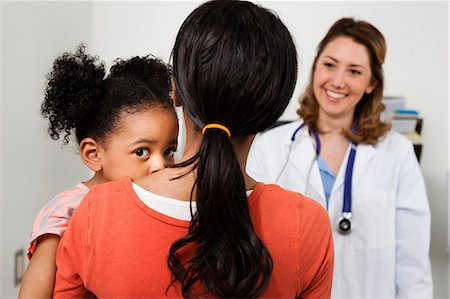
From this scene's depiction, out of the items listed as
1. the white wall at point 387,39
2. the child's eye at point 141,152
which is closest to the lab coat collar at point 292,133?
the white wall at point 387,39

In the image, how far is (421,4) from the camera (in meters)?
2.62

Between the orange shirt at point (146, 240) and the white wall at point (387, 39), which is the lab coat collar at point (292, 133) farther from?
the orange shirt at point (146, 240)

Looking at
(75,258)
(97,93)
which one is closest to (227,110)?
(75,258)

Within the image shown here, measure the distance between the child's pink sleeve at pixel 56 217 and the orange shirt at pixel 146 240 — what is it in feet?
0.52

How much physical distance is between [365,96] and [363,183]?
354mm

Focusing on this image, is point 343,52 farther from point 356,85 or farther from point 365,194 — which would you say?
point 365,194

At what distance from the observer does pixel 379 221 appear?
6.46ft

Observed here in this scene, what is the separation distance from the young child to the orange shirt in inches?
11.7

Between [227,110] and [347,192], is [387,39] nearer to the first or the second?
[347,192]

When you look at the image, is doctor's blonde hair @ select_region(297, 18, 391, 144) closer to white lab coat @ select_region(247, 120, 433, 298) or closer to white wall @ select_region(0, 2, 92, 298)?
white lab coat @ select_region(247, 120, 433, 298)

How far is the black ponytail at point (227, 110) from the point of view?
746mm

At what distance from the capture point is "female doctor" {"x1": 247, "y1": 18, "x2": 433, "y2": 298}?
1.96 metres

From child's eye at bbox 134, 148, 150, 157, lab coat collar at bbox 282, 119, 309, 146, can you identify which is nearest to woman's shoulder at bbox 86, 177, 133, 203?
child's eye at bbox 134, 148, 150, 157

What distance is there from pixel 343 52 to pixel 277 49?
1.29 m
